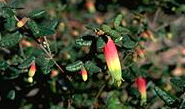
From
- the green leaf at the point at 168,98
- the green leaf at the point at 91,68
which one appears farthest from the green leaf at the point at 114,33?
the green leaf at the point at 168,98


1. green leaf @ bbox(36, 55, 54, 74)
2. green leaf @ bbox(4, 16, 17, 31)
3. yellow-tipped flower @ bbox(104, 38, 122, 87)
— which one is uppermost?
green leaf @ bbox(4, 16, 17, 31)

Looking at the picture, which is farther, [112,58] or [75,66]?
[75,66]

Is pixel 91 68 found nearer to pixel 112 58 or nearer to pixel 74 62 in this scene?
pixel 74 62

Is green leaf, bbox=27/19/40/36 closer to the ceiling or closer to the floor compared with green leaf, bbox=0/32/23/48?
closer to the ceiling

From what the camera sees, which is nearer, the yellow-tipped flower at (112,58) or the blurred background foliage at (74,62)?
the yellow-tipped flower at (112,58)

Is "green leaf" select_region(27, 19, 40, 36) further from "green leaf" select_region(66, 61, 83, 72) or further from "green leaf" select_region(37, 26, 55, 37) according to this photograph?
"green leaf" select_region(66, 61, 83, 72)

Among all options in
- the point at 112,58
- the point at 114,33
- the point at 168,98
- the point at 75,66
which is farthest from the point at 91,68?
the point at 168,98

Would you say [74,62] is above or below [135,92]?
above

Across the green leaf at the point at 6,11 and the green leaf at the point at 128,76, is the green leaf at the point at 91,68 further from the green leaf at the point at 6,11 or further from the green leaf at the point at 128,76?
the green leaf at the point at 6,11

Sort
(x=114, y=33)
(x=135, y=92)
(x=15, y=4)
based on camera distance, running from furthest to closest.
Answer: (x=135, y=92) → (x=15, y=4) → (x=114, y=33)

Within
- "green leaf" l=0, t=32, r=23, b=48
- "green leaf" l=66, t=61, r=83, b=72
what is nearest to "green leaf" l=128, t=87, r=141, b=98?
"green leaf" l=66, t=61, r=83, b=72

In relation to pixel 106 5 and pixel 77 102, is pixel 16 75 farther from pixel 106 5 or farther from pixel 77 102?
pixel 106 5
